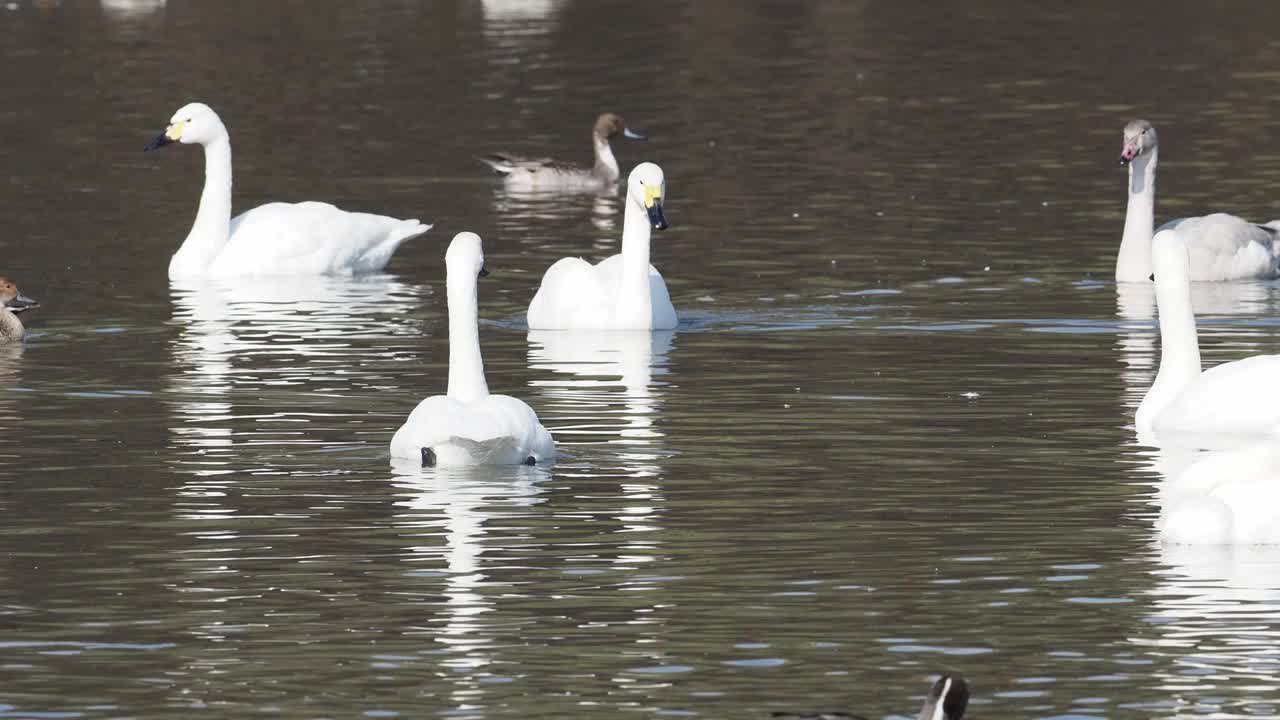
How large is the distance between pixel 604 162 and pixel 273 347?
572 inches

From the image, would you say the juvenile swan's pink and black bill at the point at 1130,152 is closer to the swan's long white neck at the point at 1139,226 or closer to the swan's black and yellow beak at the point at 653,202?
the swan's long white neck at the point at 1139,226

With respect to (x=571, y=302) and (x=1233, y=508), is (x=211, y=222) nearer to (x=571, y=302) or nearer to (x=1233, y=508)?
(x=571, y=302)

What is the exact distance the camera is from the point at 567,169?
32562 millimetres

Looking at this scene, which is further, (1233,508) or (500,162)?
(500,162)

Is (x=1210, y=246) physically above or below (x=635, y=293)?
below

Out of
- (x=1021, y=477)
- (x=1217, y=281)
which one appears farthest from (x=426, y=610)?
(x=1217, y=281)

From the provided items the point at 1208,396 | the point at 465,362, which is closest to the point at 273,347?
the point at 465,362

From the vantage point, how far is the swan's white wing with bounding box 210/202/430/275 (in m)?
24.8

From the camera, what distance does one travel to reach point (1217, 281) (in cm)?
2330

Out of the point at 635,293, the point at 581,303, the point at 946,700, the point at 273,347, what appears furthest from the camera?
the point at 581,303

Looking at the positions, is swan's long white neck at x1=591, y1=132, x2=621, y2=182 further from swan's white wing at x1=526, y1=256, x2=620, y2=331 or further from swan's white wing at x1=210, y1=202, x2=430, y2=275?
swan's white wing at x1=526, y1=256, x2=620, y2=331

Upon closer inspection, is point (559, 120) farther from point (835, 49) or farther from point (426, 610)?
point (426, 610)

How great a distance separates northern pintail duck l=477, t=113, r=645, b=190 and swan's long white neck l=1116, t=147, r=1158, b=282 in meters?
9.03

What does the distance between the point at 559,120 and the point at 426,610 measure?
94.6ft
